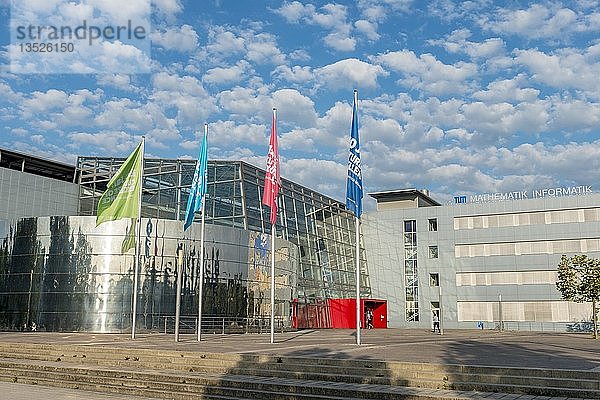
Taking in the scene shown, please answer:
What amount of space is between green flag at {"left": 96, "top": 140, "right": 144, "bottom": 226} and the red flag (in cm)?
764

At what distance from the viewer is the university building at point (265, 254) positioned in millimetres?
39938

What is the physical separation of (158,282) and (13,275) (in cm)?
1006

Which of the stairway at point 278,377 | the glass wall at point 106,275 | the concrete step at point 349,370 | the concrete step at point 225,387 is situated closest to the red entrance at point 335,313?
the glass wall at point 106,275

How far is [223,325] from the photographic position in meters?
41.1

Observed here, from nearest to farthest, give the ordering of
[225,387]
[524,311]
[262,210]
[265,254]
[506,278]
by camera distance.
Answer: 1. [225,387]
2. [265,254]
3. [262,210]
4. [524,311]
5. [506,278]

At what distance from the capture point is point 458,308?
69625 millimetres

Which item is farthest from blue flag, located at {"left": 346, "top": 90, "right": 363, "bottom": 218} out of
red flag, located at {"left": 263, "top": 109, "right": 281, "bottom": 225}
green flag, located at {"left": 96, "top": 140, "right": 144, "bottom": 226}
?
green flag, located at {"left": 96, "top": 140, "right": 144, "bottom": 226}

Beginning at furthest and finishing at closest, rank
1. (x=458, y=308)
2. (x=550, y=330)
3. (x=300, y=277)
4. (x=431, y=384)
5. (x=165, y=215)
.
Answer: (x=458, y=308), (x=550, y=330), (x=300, y=277), (x=165, y=215), (x=431, y=384)

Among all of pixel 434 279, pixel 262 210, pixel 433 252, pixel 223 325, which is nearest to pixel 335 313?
pixel 434 279

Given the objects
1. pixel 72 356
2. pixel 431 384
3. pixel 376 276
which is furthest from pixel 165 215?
pixel 431 384

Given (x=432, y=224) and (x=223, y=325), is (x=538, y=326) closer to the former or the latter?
(x=432, y=224)

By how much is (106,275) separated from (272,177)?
17.0 m

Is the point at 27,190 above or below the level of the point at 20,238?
above

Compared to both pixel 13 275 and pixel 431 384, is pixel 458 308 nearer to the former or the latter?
pixel 13 275
